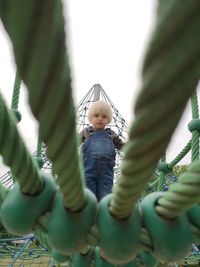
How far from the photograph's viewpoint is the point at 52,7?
0.14 m

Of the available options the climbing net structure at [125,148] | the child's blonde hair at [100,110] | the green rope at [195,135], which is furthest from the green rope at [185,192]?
the child's blonde hair at [100,110]

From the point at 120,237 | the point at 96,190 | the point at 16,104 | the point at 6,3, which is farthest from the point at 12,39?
the point at 96,190

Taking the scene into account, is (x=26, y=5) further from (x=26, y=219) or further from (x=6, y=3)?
(x=26, y=219)

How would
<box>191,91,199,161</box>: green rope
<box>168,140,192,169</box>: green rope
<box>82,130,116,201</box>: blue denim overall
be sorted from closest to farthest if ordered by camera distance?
<box>191,91,199,161</box>: green rope, <box>168,140,192,169</box>: green rope, <box>82,130,116,201</box>: blue denim overall

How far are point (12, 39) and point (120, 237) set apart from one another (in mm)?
227

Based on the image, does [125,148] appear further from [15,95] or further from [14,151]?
[15,95]

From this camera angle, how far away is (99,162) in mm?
1093

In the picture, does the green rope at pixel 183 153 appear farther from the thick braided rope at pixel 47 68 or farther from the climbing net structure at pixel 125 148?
the thick braided rope at pixel 47 68

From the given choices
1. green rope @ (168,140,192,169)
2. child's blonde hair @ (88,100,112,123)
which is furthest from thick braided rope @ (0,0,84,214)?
child's blonde hair @ (88,100,112,123)

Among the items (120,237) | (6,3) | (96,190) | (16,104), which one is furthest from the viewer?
(96,190)

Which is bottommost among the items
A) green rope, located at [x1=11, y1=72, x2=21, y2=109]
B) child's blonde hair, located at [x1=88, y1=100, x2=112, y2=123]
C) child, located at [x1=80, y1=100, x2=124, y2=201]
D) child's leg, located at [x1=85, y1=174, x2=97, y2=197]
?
child's leg, located at [x1=85, y1=174, x2=97, y2=197]

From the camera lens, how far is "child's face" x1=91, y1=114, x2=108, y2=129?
3.98ft

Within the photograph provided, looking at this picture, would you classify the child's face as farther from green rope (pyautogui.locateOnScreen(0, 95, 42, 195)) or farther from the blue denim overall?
green rope (pyautogui.locateOnScreen(0, 95, 42, 195))

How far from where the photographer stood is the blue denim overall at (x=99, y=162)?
3.45 ft
